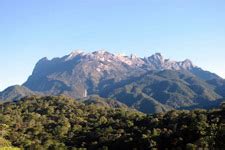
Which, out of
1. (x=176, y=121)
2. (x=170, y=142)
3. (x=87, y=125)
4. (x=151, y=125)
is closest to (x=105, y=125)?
(x=87, y=125)

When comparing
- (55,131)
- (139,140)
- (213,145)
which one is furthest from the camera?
(55,131)

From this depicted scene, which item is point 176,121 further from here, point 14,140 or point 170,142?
point 14,140

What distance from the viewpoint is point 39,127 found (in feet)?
611

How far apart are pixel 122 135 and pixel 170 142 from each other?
27347 millimetres

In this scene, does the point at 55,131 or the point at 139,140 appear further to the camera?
the point at 55,131

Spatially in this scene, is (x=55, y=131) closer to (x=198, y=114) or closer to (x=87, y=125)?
(x=87, y=125)

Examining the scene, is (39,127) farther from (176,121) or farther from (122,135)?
(176,121)

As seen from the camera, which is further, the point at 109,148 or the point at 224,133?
the point at 109,148

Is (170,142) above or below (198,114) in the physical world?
below

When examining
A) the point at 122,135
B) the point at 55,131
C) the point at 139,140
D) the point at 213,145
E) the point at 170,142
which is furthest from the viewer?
the point at 55,131

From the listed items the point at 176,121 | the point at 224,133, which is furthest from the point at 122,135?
the point at 224,133

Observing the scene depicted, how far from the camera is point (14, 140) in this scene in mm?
167125

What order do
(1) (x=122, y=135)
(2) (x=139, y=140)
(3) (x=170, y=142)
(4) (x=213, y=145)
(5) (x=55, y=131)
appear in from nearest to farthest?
(4) (x=213, y=145) → (3) (x=170, y=142) → (2) (x=139, y=140) → (1) (x=122, y=135) → (5) (x=55, y=131)

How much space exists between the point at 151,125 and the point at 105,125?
977 inches
